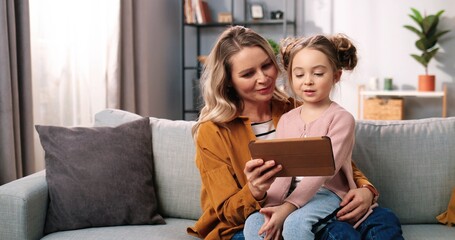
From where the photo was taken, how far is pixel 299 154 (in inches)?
59.0

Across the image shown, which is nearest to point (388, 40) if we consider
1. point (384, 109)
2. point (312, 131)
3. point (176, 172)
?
point (384, 109)

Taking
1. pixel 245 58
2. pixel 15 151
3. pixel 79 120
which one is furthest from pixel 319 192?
pixel 79 120

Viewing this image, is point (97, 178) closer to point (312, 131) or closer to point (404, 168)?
point (312, 131)

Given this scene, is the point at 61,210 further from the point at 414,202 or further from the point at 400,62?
the point at 400,62

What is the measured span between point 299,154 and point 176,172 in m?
0.82

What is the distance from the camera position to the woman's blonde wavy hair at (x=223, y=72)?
6.27 ft

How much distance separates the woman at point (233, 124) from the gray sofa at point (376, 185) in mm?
210

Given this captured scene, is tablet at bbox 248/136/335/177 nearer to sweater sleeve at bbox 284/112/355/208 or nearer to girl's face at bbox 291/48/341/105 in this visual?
sweater sleeve at bbox 284/112/355/208

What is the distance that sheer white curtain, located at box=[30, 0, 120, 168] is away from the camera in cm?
346

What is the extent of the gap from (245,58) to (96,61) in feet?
7.76

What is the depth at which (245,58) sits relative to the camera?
189 centimetres

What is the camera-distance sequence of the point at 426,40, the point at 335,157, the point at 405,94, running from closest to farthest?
the point at 335,157 < the point at 405,94 < the point at 426,40

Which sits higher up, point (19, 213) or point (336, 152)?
point (336, 152)

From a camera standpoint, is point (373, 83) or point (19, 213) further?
point (373, 83)
